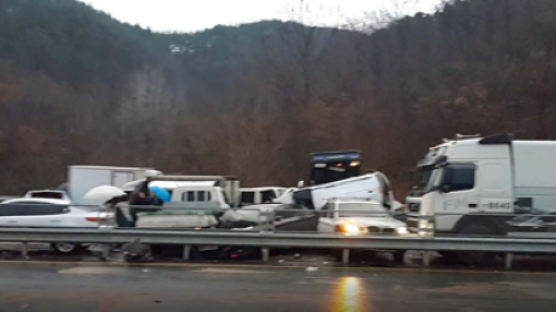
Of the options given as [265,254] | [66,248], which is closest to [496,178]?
[265,254]

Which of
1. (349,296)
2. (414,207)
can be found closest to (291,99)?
(414,207)

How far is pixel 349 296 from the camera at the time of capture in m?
10.5

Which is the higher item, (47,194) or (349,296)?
(47,194)

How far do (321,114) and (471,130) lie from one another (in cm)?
1112

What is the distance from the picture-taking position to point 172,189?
21.5 m

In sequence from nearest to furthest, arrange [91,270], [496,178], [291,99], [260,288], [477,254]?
[260,288], [91,270], [477,254], [496,178], [291,99]

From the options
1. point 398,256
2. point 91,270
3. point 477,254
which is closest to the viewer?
point 91,270

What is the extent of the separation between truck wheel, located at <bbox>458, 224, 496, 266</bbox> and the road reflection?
383 centimetres

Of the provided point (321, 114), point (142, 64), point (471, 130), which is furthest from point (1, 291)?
point (142, 64)

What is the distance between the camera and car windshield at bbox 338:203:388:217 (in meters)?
15.6

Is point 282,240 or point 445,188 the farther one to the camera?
point 445,188

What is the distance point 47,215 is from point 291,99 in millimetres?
33203

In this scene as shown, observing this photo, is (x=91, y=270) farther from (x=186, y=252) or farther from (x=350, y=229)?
(x=350, y=229)

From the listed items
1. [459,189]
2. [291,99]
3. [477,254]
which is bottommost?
[477,254]
